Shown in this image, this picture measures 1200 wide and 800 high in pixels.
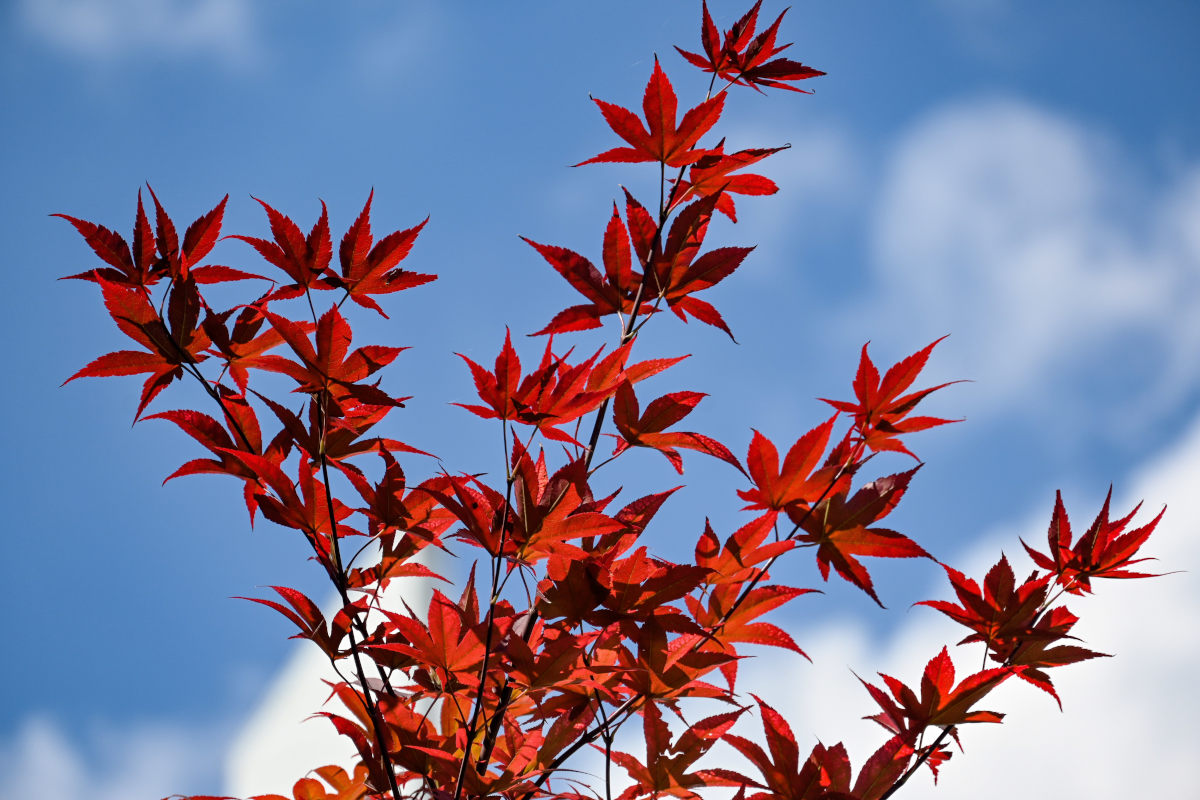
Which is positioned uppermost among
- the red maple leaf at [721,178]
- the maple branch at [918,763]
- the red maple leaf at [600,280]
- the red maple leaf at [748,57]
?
the red maple leaf at [748,57]

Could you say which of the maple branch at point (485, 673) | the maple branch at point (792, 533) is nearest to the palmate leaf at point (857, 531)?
the maple branch at point (792, 533)

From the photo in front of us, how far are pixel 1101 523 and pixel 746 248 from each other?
2.60ft

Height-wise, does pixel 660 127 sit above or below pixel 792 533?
above

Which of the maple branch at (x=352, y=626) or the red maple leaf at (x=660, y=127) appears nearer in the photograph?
the maple branch at (x=352, y=626)

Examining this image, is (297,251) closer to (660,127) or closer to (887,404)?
(660,127)

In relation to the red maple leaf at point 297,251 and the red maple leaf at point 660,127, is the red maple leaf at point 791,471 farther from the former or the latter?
the red maple leaf at point 297,251

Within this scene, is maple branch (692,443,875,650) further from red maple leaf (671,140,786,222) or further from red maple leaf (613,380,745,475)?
red maple leaf (671,140,786,222)

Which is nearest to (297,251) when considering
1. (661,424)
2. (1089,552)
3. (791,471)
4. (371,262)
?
(371,262)

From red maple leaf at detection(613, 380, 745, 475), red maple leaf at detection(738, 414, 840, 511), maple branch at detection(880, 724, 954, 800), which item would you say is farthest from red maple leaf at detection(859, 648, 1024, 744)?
red maple leaf at detection(613, 380, 745, 475)

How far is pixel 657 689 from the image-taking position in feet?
3.75

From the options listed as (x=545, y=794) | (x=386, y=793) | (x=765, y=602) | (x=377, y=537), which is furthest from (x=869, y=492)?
(x=386, y=793)

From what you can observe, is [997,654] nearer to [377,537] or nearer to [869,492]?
[869,492]

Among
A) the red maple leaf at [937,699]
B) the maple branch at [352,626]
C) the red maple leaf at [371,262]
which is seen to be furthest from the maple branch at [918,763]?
the red maple leaf at [371,262]

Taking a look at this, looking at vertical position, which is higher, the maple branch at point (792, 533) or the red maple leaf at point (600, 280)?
the red maple leaf at point (600, 280)
